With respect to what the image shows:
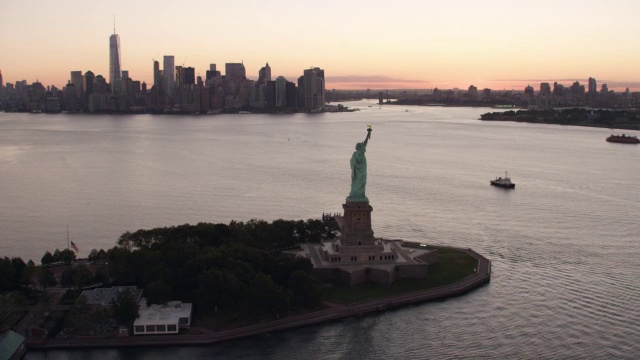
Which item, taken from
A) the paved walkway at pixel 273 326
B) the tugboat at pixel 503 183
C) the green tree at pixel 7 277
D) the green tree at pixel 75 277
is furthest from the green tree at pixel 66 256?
the tugboat at pixel 503 183

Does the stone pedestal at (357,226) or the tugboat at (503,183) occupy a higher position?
the stone pedestal at (357,226)

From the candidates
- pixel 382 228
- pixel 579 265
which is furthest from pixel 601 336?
pixel 382 228

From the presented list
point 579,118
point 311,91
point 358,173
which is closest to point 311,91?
point 311,91

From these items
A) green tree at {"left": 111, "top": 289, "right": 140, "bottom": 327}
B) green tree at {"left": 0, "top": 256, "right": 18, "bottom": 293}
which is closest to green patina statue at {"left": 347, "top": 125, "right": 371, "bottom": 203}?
green tree at {"left": 111, "top": 289, "right": 140, "bottom": 327}

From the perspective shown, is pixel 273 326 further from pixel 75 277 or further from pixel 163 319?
pixel 75 277

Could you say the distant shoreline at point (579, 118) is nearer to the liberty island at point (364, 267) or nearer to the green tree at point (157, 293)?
the liberty island at point (364, 267)

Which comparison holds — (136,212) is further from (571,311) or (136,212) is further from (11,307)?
(571,311)

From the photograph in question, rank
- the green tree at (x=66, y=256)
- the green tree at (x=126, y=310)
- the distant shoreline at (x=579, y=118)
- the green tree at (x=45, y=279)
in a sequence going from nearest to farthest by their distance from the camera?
the green tree at (x=126, y=310) < the green tree at (x=45, y=279) < the green tree at (x=66, y=256) < the distant shoreline at (x=579, y=118)
